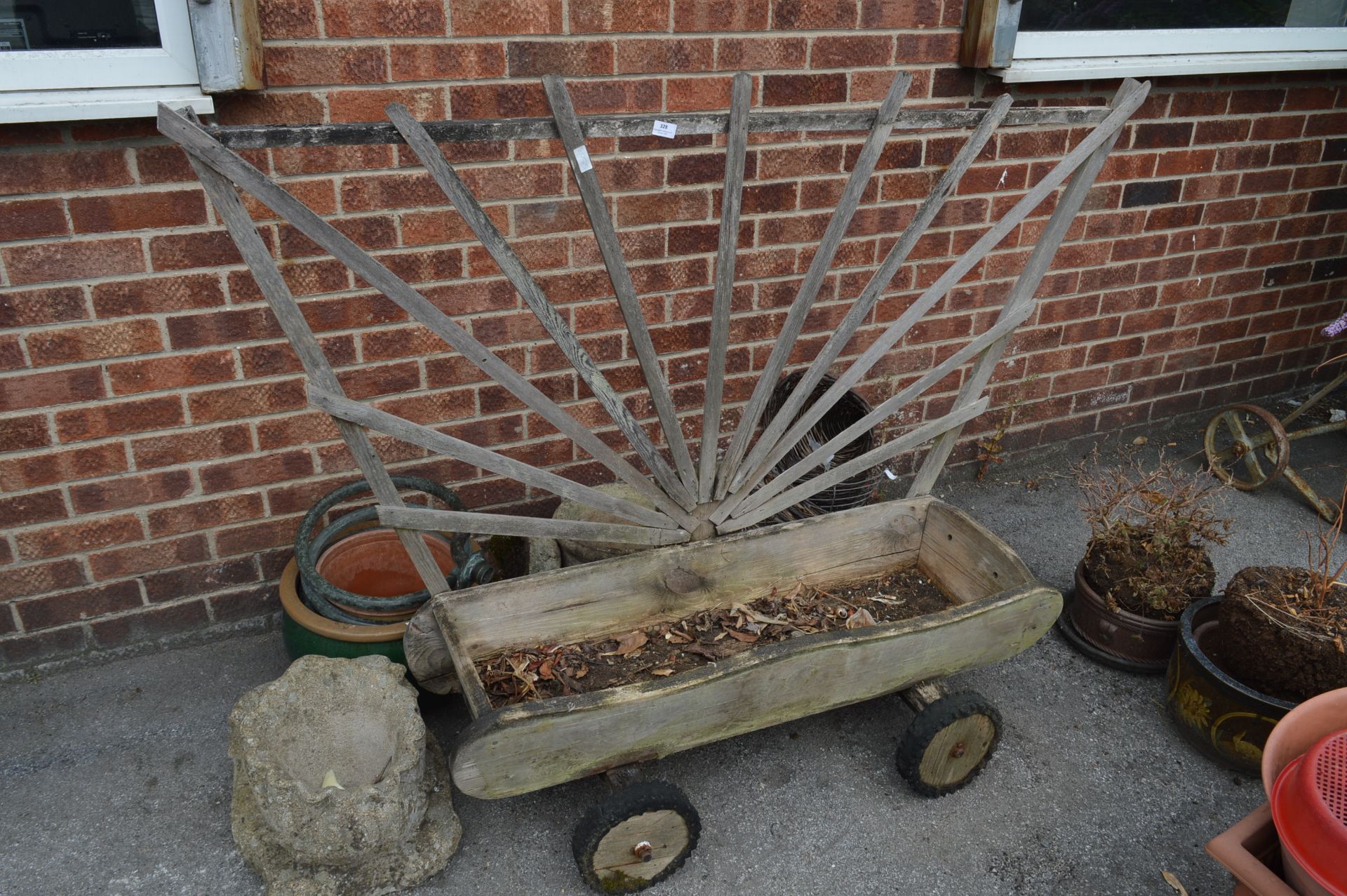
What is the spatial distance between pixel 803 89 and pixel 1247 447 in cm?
244

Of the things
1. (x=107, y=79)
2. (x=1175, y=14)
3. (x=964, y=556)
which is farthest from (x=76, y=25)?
(x=1175, y=14)

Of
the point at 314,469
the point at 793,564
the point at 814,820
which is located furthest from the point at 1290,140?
the point at 314,469

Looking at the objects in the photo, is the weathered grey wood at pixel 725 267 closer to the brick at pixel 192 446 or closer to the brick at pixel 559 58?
the brick at pixel 559 58

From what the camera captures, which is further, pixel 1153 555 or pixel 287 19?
pixel 1153 555

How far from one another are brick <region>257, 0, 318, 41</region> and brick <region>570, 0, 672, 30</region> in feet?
2.33

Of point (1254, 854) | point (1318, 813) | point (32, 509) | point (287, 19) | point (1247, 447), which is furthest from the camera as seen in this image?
point (1247, 447)

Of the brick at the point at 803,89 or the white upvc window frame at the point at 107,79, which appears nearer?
the white upvc window frame at the point at 107,79

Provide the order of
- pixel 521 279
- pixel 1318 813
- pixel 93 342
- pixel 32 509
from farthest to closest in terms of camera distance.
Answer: pixel 32 509, pixel 93 342, pixel 521 279, pixel 1318 813

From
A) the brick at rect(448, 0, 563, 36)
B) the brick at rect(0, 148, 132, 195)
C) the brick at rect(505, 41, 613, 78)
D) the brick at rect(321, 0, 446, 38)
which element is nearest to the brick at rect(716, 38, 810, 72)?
the brick at rect(505, 41, 613, 78)

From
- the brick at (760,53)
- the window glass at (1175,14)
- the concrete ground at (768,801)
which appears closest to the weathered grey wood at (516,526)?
the concrete ground at (768,801)

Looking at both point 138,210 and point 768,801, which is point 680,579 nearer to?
point 768,801

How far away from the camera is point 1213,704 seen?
8.85 feet

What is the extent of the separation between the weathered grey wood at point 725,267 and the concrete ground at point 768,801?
0.87 m

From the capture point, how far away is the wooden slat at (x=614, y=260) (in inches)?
81.8
